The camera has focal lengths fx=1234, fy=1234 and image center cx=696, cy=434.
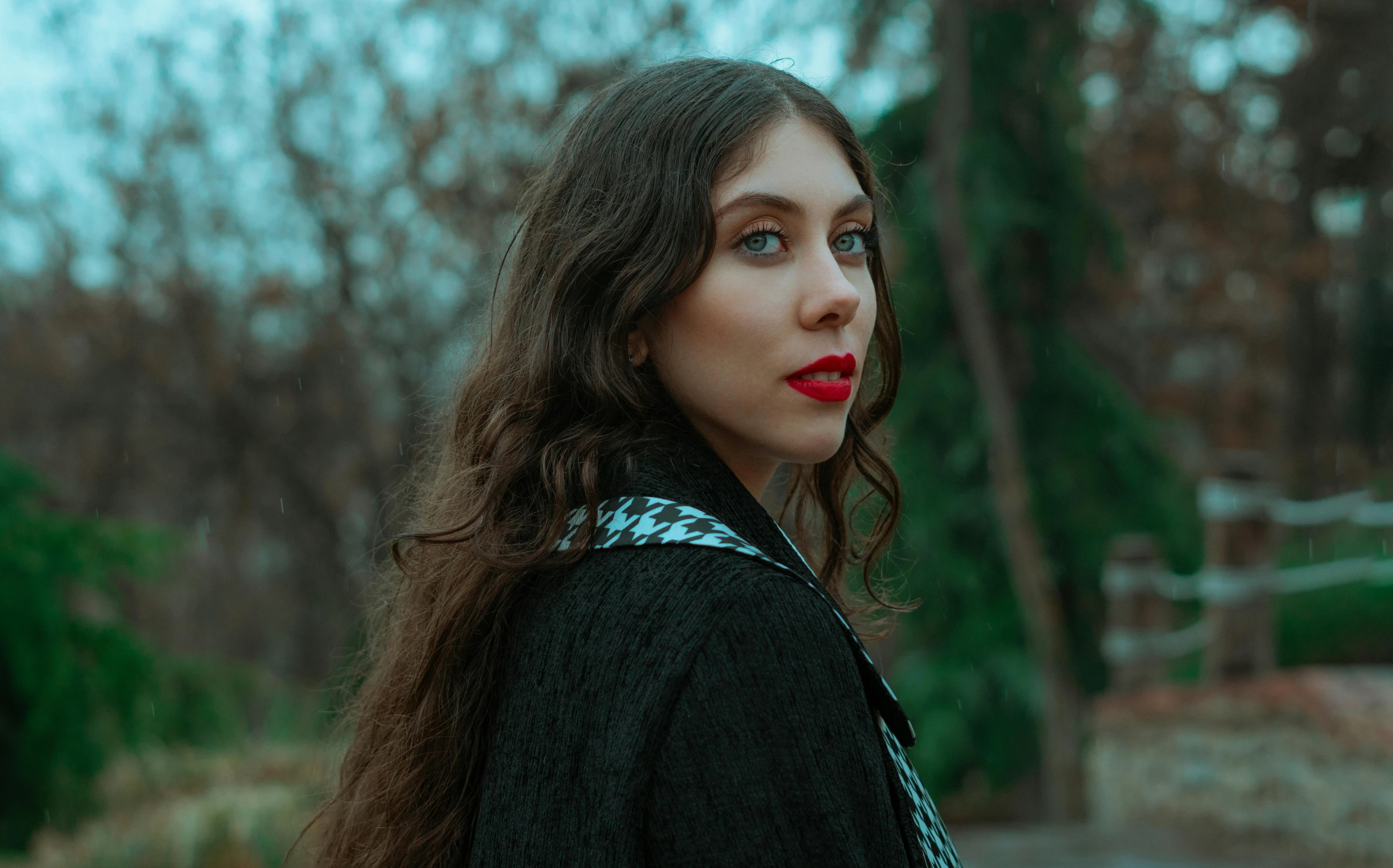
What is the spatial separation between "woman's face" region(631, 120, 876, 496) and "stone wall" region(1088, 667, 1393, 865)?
4954 mm

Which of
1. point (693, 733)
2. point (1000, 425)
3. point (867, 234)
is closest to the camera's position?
point (693, 733)

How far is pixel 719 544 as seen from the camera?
126 cm

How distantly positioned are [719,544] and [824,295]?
1.25 feet

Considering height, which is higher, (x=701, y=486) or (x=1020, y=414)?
(x=701, y=486)

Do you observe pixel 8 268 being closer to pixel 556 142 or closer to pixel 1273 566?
pixel 1273 566

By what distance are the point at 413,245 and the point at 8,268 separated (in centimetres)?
460

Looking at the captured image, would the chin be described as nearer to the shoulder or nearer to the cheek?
the cheek

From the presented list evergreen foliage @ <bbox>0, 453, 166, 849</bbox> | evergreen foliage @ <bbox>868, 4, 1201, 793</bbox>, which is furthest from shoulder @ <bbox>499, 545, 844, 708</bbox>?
evergreen foliage @ <bbox>868, 4, 1201, 793</bbox>

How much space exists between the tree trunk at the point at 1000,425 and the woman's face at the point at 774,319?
605 cm

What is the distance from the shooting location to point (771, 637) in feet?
3.87

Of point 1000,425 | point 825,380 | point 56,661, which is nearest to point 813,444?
point 825,380

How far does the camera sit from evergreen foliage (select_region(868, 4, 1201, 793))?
8656mm

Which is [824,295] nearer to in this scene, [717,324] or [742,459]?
[717,324]

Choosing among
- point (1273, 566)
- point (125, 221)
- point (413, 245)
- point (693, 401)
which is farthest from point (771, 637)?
point (125, 221)
